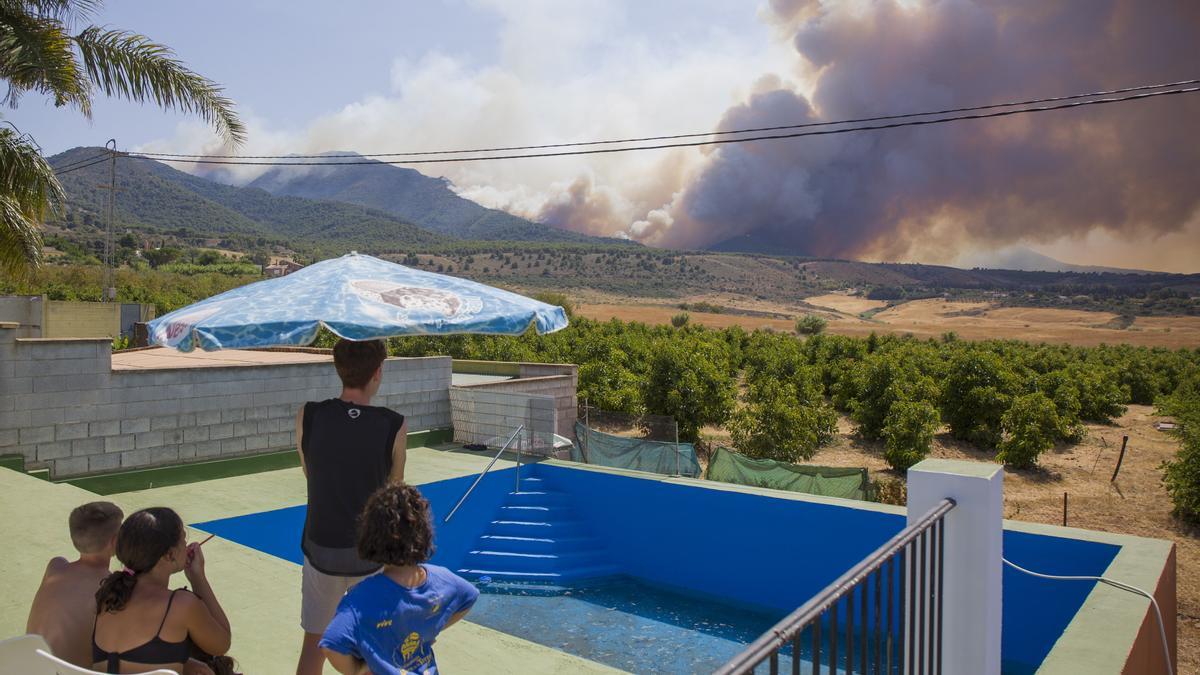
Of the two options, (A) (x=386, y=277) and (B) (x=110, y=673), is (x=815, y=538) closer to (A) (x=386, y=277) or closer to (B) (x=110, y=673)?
(A) (x=386, y=277)

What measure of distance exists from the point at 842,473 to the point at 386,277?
786 cm

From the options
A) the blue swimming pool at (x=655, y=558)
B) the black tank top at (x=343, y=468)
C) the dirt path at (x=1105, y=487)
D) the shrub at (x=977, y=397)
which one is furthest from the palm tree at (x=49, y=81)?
the shrub at (x=977, y=397)

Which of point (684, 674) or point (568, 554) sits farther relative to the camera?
point (568, 554)

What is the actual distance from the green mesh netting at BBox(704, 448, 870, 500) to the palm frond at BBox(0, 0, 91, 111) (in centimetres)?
977

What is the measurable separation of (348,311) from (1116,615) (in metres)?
5.04

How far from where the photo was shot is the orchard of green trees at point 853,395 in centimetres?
2100

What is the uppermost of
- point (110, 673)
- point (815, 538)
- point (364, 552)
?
point (364, 552)

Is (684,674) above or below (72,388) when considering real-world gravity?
below

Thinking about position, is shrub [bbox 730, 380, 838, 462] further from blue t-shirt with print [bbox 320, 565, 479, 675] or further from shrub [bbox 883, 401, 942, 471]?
blue t-shirt with print [bbox 320, 565, 479, 675]

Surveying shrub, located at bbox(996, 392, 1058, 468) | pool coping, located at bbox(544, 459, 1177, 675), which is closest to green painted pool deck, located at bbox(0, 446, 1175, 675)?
pool coping, located at bbox(544, 459, 1177, 675)

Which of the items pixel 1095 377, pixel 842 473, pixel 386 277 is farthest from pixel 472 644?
pixel 1095 377

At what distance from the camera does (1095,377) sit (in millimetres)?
30172

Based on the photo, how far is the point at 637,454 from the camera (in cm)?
1345

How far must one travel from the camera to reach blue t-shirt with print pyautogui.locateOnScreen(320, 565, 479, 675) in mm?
2885
